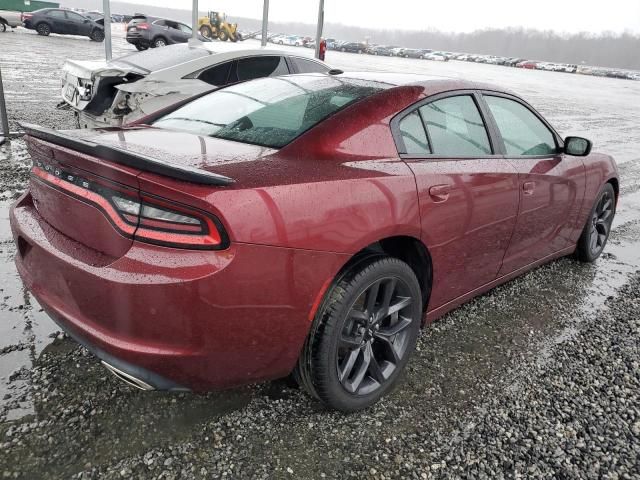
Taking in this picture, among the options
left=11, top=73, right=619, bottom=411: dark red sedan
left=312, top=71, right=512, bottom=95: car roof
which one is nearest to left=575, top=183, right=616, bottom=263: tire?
left=11, top=73, right=619, bottom=411: dark red sedan

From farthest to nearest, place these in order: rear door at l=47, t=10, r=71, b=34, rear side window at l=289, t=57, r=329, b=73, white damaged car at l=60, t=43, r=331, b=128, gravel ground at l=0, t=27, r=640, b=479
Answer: rear door at l=47, t=10, r=71, b=34, rear side window at l=289, t=57, r=329, b=73, white damaged car at l=60, t=43, r=331, b=128, gravel ground at l=0, t=27, r=640, b=479

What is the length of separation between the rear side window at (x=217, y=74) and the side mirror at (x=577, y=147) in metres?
4.20

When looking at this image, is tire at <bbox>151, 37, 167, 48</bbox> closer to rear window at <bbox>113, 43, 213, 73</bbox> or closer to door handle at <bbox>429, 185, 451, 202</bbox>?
rear window at <bbox>113, 43, 213, 73</bbox>

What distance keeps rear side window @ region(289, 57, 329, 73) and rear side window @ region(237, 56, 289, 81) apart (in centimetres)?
24

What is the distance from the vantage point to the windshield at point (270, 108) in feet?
7.93

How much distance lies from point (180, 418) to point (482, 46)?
548ft

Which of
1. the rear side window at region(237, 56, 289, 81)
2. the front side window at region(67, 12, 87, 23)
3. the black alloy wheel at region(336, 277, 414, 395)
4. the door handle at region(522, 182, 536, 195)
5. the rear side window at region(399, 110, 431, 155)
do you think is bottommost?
the black alloy wheel at region(336, 277, 414, 395)

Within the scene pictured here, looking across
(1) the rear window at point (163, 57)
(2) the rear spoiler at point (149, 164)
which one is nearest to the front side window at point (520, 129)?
(2) the rear spoiler at point (149, 164)

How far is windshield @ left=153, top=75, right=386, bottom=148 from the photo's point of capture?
242cm

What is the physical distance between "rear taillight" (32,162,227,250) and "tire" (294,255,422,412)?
0.60 meters

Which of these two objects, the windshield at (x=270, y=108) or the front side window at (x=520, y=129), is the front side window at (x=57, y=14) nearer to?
the windshield at (x=270, y=108)

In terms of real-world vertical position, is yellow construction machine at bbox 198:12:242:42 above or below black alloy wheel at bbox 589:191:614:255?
above

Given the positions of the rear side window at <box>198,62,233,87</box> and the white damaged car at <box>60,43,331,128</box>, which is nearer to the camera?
the white damaged car at <box>60,43,331,128</box>

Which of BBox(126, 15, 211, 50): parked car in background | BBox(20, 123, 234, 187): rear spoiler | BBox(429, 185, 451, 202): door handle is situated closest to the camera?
BBox(20, 123, 234, 187): rear spoiler
